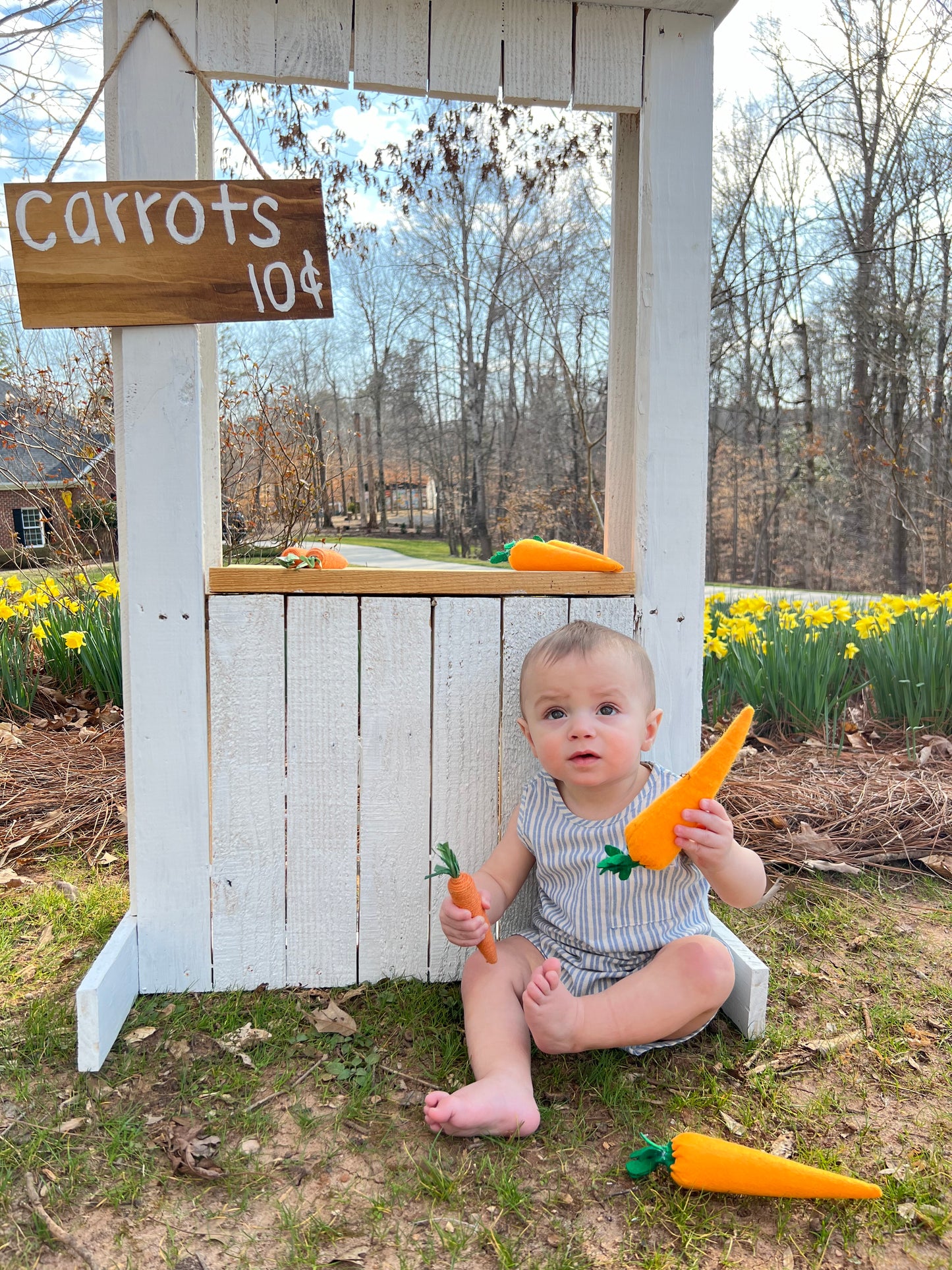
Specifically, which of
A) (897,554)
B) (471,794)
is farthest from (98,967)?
(897,554)

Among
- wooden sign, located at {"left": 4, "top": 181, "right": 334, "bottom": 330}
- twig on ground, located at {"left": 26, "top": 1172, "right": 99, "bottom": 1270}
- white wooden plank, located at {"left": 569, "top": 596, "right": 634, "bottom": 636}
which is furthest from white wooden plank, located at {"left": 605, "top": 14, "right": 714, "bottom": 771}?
twig on ground, located at {"left": 26, "top": 1172, "right": 99, "bottom": 1270}

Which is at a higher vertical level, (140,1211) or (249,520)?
(249,520)

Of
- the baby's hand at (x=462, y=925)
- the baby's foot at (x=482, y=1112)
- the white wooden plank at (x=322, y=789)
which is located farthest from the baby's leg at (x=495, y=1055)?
the white wooden plank at (x=322, y=789)

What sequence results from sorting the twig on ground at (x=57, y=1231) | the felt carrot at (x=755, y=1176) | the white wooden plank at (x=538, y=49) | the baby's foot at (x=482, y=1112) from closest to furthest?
1. the twig on ground at (x=57, y=1231)
2. the felt carrot at (x=755, y=1176)
3. the baby's foot at (x=482, y=1112)
4. the white wooden plank at (x=538, y=49)

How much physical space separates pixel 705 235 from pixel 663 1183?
168 cm

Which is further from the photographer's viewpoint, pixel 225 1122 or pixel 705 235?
pixel 705 235

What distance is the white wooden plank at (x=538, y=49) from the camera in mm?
1691

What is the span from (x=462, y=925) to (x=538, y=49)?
5.43 feet

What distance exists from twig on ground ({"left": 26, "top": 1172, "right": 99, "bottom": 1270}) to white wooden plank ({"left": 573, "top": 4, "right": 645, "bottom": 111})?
2.05 m

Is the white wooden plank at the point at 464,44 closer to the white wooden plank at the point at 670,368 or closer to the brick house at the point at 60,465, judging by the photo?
the white wooden plank at the point at 670,368

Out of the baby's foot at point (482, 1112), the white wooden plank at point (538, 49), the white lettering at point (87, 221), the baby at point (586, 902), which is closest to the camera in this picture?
the baby's foot at point (482, 1112)

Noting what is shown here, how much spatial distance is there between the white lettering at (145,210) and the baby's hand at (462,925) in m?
1.33

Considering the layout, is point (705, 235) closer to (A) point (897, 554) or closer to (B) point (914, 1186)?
(B) point (914, 1186)

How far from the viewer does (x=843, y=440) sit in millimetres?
15016
